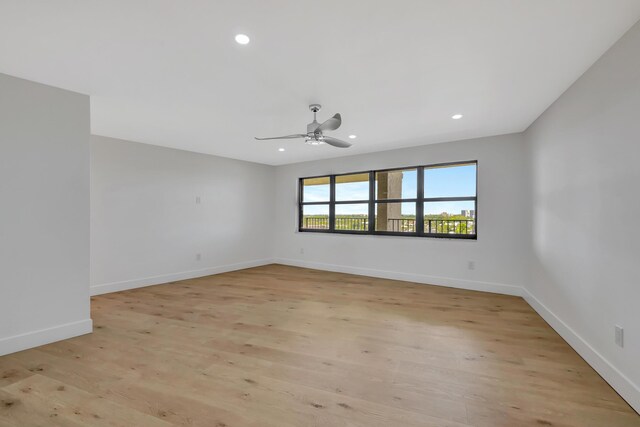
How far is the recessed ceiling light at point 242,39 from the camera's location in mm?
1870

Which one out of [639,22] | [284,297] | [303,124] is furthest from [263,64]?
[284,297]

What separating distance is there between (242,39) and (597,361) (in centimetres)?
348

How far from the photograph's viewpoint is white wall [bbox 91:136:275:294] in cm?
420

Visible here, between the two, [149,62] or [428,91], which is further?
[428,91]

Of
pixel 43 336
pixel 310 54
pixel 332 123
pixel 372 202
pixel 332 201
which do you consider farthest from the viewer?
pixel 332 201

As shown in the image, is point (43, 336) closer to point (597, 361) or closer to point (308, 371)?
point (308, 371)

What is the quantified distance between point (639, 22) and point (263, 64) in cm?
244

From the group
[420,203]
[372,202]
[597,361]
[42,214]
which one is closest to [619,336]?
[597,361]

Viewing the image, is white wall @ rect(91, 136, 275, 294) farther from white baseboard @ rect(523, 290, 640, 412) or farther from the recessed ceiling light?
white baseboard @ rect(523, 290, 640, 412)

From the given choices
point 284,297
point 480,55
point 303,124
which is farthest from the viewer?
point 284,297

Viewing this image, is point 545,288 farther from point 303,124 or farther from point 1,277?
point 1,277

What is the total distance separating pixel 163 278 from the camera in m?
4.87

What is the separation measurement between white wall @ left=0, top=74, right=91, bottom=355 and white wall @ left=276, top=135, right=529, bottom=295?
4.15 meters

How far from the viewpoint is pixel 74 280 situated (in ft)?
8.98
